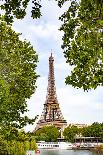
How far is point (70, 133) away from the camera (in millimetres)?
138500

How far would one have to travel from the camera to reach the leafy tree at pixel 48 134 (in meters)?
138

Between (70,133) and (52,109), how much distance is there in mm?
9699

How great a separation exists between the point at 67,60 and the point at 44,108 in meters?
136

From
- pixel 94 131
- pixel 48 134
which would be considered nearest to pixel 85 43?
pixel 94 131

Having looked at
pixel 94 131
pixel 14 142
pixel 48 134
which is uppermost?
pixel 48 134

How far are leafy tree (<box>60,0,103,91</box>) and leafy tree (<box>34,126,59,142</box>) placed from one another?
13156cm

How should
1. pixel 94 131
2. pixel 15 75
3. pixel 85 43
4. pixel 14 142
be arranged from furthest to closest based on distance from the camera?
pixel 94 131 → pixel 14 142 → pixel 15 75 → pixel 85 43

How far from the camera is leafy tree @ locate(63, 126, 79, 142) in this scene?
449ft

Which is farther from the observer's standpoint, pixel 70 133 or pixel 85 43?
pixel 70 133

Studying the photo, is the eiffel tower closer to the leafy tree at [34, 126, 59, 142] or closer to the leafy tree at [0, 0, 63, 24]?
the leafy tree at [34, 126, 59, 142]

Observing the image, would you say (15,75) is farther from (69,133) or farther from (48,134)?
(48,134)

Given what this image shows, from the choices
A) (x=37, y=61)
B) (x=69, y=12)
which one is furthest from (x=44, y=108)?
(x=69, y=12)

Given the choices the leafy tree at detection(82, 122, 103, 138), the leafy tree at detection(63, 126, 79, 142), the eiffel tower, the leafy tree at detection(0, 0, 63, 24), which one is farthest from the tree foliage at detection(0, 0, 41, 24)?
the leafy tree at detection(63, 126, 79, 142)

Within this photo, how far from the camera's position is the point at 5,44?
2269 centimetres
